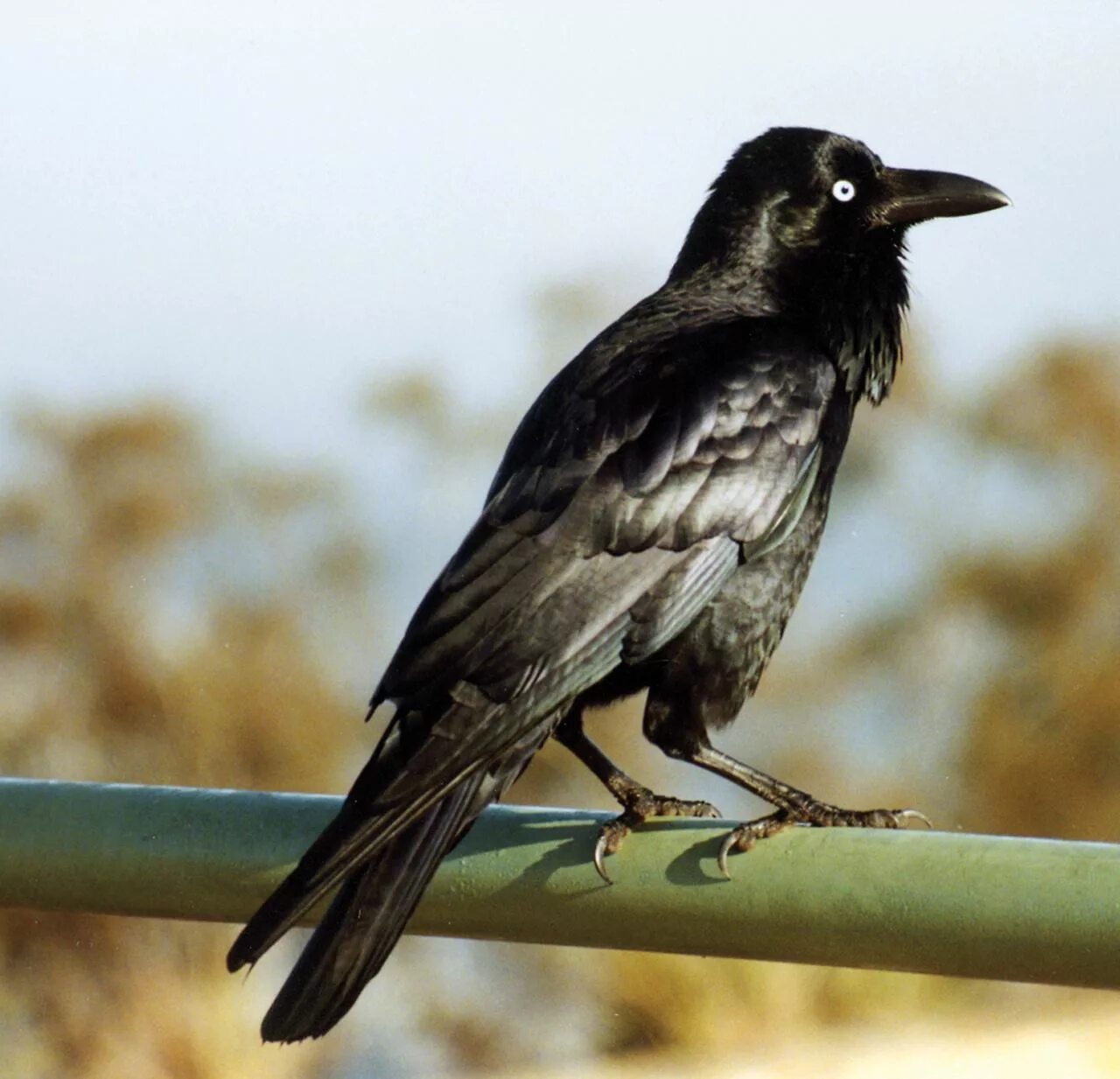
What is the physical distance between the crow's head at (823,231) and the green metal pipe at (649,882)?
1.57 m

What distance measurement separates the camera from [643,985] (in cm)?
686

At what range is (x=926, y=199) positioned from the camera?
13.4ft

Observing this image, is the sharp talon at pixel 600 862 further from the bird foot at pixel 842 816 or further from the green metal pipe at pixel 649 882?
the bird foot at pixel 842 816

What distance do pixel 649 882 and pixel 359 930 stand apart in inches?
17.6

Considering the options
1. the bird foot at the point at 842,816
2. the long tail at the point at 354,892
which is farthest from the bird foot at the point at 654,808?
the long tail at the point at 354,892

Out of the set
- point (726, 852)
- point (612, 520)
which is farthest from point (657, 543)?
point (726, 852)

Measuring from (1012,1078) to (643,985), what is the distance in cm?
143

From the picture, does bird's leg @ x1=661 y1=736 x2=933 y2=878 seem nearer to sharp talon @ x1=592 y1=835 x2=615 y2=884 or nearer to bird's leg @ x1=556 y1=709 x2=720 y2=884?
bird's leg @ x1=556 y1=709 x2=720 y2=884

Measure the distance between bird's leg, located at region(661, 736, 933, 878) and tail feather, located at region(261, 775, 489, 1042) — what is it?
60 cm

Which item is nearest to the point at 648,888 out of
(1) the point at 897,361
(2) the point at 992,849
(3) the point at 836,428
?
(2) the point at 992,849

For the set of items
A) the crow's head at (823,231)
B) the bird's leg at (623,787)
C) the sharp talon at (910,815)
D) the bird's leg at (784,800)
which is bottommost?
the bird's leg at (623,787)

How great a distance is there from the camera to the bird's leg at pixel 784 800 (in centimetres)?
320

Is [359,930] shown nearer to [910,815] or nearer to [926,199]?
[910,815]

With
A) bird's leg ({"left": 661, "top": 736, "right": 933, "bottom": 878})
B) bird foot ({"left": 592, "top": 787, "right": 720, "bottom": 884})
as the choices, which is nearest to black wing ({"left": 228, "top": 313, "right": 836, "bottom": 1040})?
bird foot ({"left": 592, "top": 787, "right": 720, "bottom": 884})
